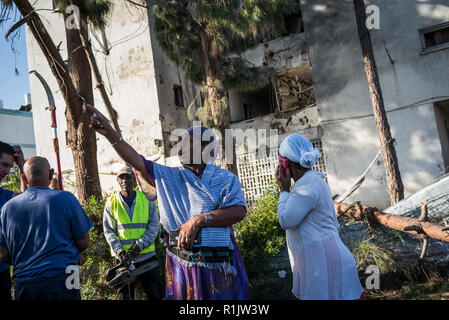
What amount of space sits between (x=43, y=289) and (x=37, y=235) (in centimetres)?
34

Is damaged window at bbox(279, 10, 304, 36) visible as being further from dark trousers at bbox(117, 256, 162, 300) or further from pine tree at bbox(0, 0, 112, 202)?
dark trousers at bbox(117, 256, 162, 300)

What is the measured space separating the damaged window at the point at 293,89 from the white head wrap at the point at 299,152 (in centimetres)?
1037

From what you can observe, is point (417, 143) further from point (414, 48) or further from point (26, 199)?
point (26, 199)

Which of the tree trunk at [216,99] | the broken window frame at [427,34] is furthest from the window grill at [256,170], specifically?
the broken window frame at [427,34]

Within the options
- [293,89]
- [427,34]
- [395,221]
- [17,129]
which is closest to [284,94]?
[293,89]

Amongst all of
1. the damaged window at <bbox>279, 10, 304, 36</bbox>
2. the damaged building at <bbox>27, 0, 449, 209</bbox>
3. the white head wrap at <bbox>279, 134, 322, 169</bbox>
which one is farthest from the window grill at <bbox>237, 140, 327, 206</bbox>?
the white head wrap at <bbox>279, 134, 322, 169</bbox>

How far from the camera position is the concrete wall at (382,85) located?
32.3 feet

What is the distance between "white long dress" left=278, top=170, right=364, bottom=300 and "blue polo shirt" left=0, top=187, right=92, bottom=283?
144cm

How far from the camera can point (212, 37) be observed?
29.9 ft

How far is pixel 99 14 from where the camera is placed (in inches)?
263

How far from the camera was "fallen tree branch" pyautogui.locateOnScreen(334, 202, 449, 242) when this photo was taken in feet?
15.2

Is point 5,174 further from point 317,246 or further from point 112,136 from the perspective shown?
point 317,246
